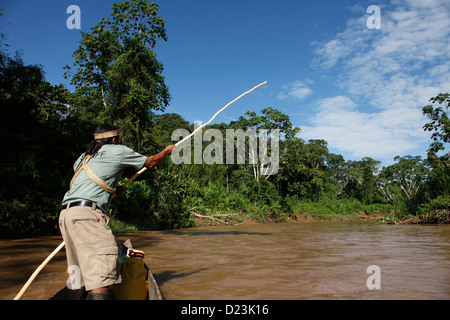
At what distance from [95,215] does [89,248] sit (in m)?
0.23

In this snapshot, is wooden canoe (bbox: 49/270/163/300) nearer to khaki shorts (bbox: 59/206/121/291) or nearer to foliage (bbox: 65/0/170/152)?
khaki shorts (bbox: 59/206/121/291)

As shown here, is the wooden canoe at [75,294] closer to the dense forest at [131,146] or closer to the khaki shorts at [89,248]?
the khaki shorts at [89,248]

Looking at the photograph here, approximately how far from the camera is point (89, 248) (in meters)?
2.04

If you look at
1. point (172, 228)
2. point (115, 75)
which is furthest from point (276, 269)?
point (115, 75)

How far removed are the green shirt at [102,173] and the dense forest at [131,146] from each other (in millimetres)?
3974

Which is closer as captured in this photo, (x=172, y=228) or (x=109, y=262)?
(x=109, y=262)

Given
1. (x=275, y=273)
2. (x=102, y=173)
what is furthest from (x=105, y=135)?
(x=275, y=273)

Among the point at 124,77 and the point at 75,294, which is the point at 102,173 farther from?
the point at 124,77

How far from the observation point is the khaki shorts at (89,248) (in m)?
2.01

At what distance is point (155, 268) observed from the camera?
4.36m

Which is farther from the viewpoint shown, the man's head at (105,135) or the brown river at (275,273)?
the brown river at (275,273)

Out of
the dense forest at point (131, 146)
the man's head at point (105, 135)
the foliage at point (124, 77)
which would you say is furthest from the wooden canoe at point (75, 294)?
the foliage at point (124, 77)
